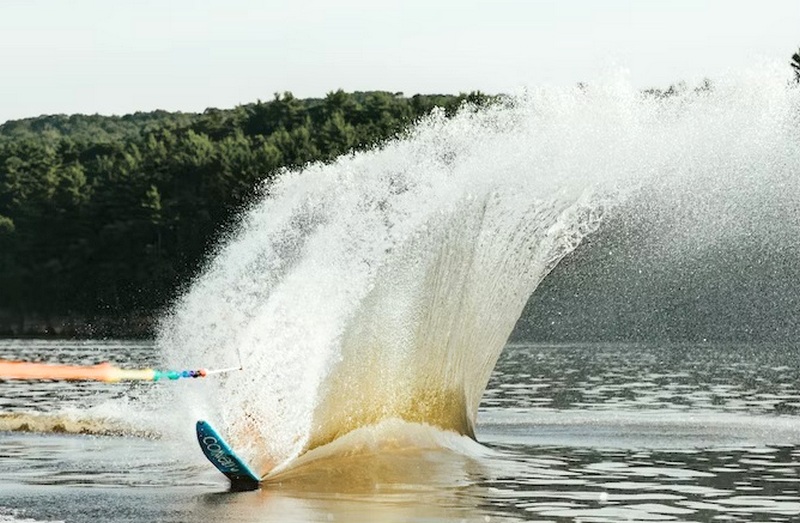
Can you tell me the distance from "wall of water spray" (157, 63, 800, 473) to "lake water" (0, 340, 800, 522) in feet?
3.46

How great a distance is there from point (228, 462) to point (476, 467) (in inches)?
179

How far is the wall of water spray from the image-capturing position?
29016 millimetres

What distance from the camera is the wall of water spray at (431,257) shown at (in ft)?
95.2

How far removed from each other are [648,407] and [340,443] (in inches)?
556

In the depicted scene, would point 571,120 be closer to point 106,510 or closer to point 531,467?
point 531,467

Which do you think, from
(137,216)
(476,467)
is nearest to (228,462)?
(476,467)

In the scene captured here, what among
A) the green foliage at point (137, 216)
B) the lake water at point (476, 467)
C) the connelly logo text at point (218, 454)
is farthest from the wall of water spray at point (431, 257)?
the green foliage at point (137, 216)

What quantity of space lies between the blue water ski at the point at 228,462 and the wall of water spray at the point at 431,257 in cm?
309

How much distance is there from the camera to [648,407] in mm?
40844

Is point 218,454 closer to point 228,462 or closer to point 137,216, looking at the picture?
point 228,462

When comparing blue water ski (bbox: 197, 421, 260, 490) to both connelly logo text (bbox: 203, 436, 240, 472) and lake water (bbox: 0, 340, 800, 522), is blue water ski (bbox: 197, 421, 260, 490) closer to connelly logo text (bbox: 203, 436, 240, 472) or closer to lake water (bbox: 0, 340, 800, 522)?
connelly logo text (bbox: 203, 436, 240, 472)

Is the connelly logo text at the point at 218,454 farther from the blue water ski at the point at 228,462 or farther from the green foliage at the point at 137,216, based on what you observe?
the green foliage at the point at 137,216

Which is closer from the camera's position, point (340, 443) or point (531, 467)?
point (531, 467)

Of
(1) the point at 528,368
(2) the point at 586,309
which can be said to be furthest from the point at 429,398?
(2) the point at 586,309
